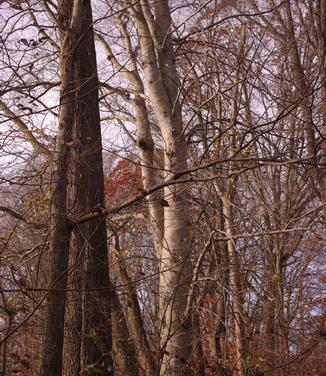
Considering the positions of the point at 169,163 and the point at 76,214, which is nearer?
the point at 76,214

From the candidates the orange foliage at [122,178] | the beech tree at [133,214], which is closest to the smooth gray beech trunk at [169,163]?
the beech tree at [133,214]

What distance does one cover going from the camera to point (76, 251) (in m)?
5.05

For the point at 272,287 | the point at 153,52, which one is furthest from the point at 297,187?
the point at 153,52

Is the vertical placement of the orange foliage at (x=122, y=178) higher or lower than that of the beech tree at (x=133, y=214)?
higher

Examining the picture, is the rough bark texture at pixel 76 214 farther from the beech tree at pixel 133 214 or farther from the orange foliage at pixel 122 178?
the orange foliage at pixel 122 178

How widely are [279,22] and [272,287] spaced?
425 cm

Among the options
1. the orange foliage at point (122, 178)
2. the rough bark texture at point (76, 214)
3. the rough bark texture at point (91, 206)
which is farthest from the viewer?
the orange foliage at point (122, 178)

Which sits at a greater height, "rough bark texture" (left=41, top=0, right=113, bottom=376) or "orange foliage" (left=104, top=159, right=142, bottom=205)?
"orange foliage" (left=104, top=159, right=142, bottom=205)

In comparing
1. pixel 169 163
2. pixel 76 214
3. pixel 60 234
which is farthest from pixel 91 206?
pixel 60 234

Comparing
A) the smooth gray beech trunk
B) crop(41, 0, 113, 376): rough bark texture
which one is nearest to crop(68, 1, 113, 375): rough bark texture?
crop(41, 0, 113, 376): rough bark texture

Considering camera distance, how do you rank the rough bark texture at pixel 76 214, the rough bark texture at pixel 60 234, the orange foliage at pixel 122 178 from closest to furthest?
the rough bark texture at pixel 60 234, the rough bark texture at pixel 76 214, the orange foliage at pixel 122 178

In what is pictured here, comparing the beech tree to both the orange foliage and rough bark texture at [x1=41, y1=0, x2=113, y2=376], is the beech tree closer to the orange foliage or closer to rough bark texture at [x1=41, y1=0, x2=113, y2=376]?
rough bark texture at [x1=41, y1=0, x2=113, y2=376]

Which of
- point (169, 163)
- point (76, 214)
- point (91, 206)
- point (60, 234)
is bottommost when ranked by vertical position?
point (60, 234)

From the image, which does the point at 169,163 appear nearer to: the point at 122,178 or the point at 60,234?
the point at 60,234
